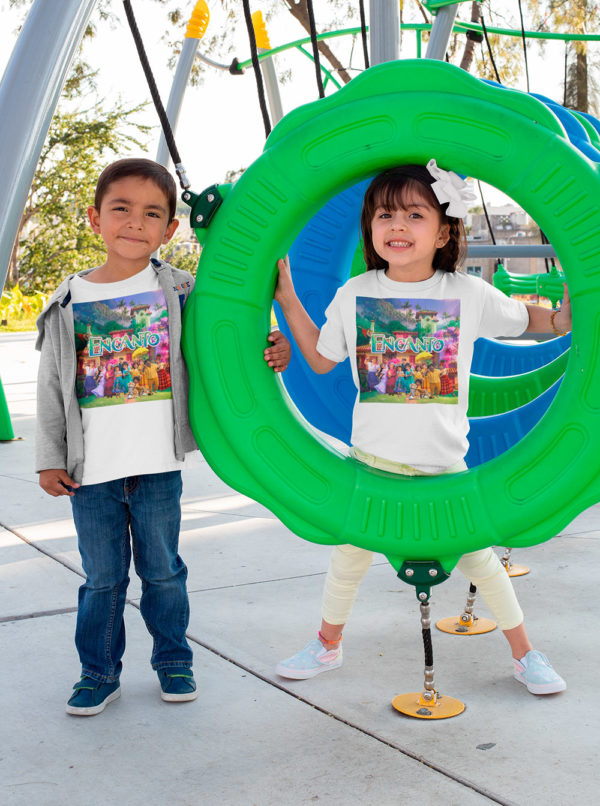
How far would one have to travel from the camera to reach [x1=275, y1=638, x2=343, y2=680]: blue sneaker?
2.20m

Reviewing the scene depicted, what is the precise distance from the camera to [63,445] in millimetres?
2053

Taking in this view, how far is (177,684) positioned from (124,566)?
288mm

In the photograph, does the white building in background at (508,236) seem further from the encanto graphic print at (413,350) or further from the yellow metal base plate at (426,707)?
the yellow metal base plate at (426,707)

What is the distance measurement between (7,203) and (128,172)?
0.76 metres

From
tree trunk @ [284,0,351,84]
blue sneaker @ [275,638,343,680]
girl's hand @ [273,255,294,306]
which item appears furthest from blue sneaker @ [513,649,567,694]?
tree trunk @ [284,0,351,84]

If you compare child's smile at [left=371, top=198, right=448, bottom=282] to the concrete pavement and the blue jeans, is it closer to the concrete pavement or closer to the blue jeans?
the blue jeans

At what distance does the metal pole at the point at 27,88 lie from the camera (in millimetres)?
2658

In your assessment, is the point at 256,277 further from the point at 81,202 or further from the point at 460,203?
the point at 81,202

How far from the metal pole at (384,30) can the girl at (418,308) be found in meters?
2.03

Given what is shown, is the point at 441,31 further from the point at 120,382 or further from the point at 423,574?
the point at 423,574

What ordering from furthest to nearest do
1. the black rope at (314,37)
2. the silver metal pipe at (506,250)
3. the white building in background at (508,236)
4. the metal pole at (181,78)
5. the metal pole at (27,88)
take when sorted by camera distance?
1. the white building in background at (508,236)
2. the metal pole at (181,78)
3. the silver metal pipe at (506,250)
4. the metal pole at (27,88)
5. the black rope at (314,37)

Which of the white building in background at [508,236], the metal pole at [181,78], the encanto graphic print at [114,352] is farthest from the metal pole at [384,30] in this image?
the white building in background at [508,236]

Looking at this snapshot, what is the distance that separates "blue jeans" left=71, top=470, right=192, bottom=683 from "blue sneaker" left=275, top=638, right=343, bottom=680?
0.23 meters

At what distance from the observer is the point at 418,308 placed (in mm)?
2010
